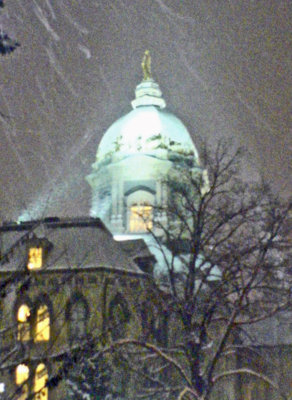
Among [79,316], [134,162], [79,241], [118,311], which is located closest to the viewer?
[79,316]

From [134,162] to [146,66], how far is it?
1061 cm

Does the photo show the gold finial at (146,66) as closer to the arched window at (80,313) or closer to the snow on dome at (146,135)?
the snow on dome at (146,135)

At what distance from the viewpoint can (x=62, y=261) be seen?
42188 millimetres

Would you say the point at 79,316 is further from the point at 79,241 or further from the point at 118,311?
the point at 79,241

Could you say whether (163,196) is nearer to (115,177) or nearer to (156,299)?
(115,177)

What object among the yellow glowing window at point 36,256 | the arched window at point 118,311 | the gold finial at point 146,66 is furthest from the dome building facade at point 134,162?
the yellow glowing window at point 36,256

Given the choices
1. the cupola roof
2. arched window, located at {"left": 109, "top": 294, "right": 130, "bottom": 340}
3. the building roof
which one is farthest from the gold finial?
arched window, located at {"left": 109, "top": 294, "right": 130, "bottom": 340}

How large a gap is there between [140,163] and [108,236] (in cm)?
1416

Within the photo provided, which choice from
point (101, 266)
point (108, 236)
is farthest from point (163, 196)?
point (101, 266)

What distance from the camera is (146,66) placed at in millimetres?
67062

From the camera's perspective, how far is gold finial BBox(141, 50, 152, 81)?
218 ft

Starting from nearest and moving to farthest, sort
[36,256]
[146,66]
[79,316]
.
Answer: [79,316] → [36,256] → [146,66]

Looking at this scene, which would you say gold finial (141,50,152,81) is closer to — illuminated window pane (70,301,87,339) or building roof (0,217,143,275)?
building roof (0,217,143,275)

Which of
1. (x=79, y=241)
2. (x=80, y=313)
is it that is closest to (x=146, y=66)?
(x=79, y=241)
